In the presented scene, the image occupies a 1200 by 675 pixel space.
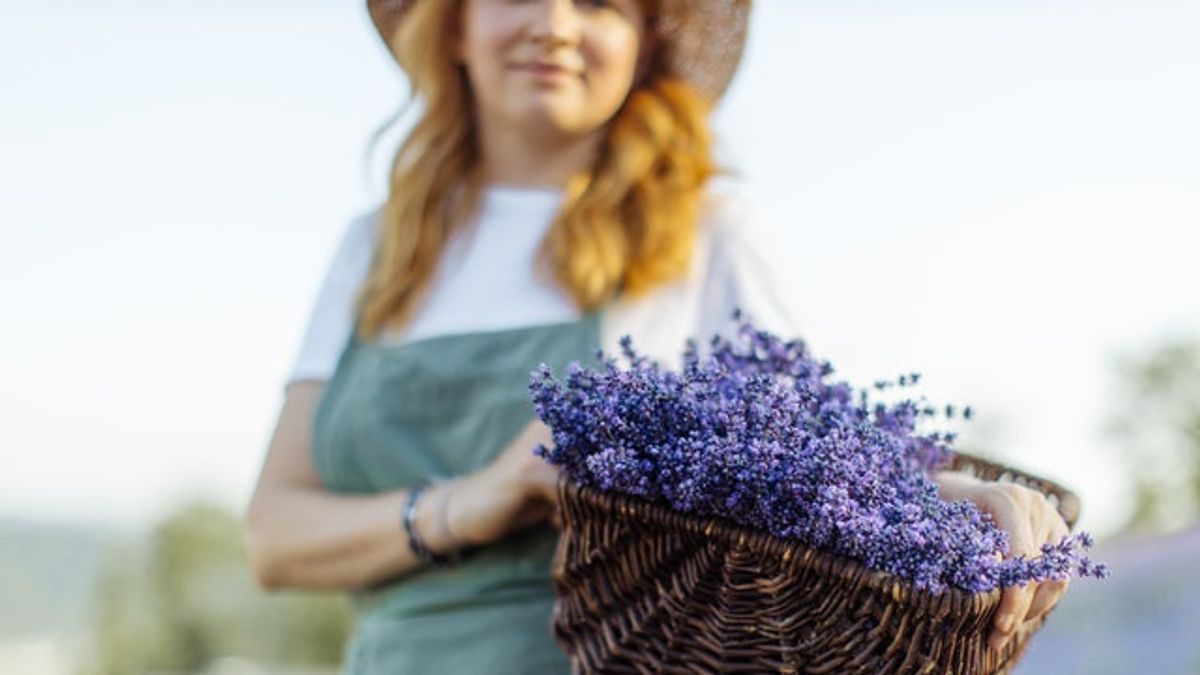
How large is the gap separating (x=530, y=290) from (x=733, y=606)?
876mm

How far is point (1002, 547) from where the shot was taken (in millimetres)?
1167

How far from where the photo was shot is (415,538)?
1828 mm

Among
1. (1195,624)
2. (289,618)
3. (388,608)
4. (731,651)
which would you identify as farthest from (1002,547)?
(289,618)

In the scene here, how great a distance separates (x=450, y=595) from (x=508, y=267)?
473 mm

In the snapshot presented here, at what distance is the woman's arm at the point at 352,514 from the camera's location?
5.43 feet

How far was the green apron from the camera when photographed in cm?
183

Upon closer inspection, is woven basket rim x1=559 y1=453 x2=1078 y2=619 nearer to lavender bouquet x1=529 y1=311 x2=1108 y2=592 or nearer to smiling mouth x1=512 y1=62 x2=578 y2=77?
lavender bouquet x1=529 y1=311 x2=1108 y2=592

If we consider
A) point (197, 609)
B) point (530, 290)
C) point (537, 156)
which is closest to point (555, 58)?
point (537, 156)

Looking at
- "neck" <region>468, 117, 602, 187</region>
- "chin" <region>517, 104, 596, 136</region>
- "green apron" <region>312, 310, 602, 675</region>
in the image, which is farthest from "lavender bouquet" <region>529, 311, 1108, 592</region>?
"neck" <region>468, 117, 602, 187</region>

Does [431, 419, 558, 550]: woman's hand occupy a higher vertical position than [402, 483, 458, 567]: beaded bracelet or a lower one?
higher

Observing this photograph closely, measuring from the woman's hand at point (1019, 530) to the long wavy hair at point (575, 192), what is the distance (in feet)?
2.35

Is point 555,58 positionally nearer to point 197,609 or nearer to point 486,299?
point 486,299

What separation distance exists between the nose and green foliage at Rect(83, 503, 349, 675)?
28.9ft

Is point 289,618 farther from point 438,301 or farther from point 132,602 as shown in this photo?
point 438,301
